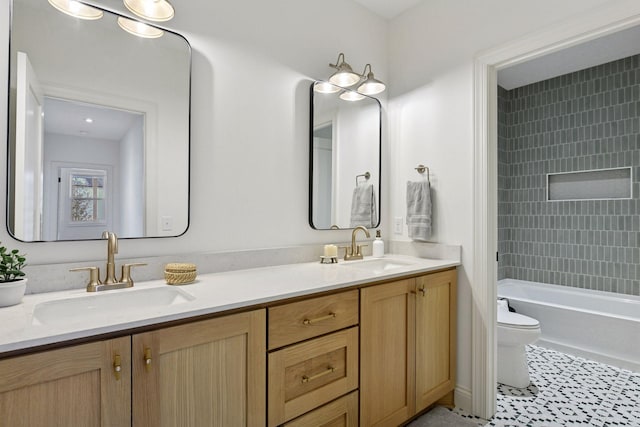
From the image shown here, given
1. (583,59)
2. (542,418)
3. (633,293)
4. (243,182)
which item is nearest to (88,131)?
(243,182)

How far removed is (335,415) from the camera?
1.41 meters

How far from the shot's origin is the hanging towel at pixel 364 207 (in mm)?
2297

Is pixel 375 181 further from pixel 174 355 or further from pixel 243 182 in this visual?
pixel 174 355

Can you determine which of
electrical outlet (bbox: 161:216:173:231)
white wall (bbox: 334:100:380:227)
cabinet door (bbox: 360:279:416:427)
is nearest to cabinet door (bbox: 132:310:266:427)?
cabinet door (bbox: 360:279:416:427)

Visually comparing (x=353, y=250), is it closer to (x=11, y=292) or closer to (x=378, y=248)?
(x=378, y=248)

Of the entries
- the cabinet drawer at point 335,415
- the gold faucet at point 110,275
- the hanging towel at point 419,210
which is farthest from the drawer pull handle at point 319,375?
the hanging towel at point 419,210

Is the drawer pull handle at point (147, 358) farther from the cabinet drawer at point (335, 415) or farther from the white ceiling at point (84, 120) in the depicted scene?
the white ceiling at point (84, 120)

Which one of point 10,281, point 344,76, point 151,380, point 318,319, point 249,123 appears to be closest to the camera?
point 151,380

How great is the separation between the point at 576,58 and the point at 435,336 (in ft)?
8.94

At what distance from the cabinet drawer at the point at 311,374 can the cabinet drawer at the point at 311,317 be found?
34 millimetres

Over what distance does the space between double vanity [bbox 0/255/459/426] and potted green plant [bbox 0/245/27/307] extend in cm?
5

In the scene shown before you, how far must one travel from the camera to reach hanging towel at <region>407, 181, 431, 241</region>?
7.06 feet

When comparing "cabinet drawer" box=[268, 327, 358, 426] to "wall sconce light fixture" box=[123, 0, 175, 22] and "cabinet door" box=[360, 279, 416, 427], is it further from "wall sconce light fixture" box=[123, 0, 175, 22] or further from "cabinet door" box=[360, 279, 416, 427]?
"wall sconce light fixture" box=[123, 0, 175, 22]

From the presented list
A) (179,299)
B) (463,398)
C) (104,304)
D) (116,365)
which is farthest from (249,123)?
(463,398)
